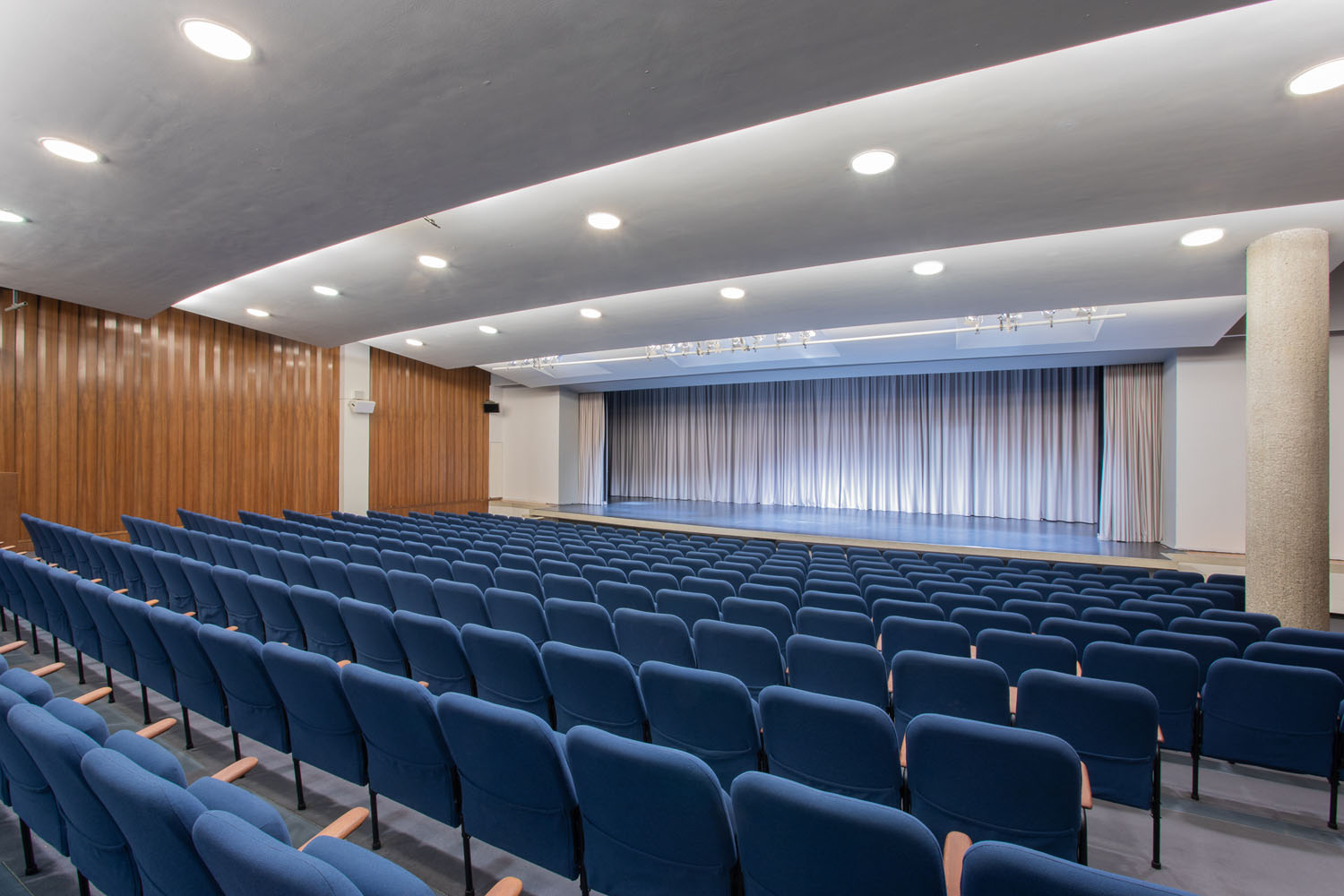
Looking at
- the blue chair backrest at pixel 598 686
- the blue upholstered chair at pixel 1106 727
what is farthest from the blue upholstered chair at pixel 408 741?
the blue upholstered chair at pixel 1106 727

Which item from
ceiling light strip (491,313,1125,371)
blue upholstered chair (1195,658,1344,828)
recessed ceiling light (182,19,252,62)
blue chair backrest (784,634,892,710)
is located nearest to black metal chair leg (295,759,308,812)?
blue chair backrest (784,634,892,710)

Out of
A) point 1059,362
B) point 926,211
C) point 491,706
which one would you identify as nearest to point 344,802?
point 491,706

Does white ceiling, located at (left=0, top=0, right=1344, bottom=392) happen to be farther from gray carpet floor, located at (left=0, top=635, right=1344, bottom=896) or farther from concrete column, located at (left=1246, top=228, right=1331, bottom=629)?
gray carpet floor, located at (left=0, top=635, right=1344, bottom=896)

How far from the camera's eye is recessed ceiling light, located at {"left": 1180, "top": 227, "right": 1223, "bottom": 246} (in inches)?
231

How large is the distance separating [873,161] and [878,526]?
10.9m

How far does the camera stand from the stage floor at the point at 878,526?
11031mm

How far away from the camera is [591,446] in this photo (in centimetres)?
1902

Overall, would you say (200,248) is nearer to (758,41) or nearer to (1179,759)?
(758,41)

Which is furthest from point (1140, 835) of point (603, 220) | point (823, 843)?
point (603, 220)

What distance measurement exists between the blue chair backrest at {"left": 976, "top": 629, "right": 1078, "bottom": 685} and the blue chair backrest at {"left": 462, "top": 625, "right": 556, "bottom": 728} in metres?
2.55

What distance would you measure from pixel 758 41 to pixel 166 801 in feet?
12.2

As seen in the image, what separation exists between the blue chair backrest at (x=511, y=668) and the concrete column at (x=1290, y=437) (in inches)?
261

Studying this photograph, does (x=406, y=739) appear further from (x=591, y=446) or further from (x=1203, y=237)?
(x=591, y=446)

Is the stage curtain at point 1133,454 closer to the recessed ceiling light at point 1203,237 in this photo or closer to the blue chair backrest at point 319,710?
the recessed ceiling light at point 1203,237
